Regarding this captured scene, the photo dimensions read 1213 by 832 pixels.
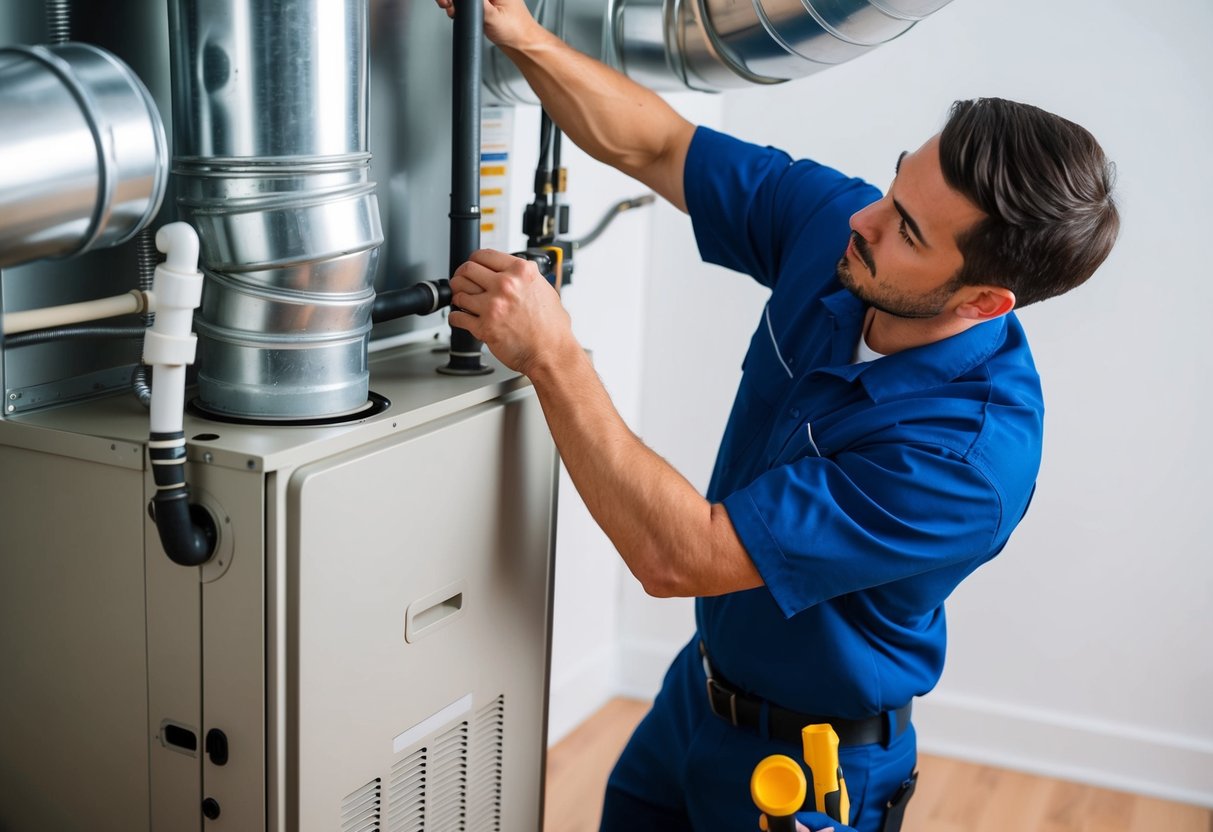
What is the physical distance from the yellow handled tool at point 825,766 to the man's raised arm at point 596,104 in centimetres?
85

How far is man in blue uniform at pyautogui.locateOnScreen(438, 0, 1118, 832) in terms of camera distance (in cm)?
129

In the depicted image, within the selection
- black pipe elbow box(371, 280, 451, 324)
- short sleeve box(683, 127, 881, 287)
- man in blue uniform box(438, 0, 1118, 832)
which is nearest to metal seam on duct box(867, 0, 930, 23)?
man in blue uniform box(438, 0, 1118, 832)

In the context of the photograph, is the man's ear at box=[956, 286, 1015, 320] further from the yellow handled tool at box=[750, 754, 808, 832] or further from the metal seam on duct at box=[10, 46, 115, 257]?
the metal seam on duct at box=[10, 46, 115, 257]

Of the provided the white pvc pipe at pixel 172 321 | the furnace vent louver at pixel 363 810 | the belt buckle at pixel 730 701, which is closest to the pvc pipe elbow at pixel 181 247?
the white pvc pipe at pixel 172 321

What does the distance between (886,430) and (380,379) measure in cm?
59

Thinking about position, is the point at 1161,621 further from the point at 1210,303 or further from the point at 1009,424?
the point at 1009,424

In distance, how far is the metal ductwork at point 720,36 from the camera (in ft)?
4.68

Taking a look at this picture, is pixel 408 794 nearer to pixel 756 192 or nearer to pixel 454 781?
pixel 454 781

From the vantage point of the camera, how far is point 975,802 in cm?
A: 268

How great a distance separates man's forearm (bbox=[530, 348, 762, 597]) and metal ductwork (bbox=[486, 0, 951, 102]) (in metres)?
0.49

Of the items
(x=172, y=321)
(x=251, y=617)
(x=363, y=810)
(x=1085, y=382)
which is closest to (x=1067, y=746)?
(x=1085, y=382)

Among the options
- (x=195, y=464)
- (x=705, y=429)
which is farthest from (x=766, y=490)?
(x=705, y=429)

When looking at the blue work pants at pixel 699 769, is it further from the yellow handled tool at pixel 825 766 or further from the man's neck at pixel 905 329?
the man's neck at pixel 905 329

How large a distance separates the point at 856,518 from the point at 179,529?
2.33ft
